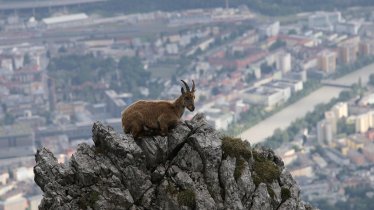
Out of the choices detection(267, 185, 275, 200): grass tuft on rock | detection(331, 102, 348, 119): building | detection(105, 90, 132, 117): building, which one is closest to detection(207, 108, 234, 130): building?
detection(331, 102, 348, 119): building

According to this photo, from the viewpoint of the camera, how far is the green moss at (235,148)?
35.8 feet

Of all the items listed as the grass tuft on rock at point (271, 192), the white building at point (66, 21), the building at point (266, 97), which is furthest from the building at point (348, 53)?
the grass tuft on rock at point (271, 192)

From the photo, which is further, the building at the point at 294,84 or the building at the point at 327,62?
the building at the point at 327,62

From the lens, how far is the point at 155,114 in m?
11.4

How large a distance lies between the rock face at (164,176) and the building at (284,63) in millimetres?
67227

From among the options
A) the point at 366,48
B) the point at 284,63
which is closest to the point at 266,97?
the point at 284,63

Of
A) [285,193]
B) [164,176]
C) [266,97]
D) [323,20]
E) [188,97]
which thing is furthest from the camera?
[323,20]

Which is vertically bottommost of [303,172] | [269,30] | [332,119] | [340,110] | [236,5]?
[236,5]

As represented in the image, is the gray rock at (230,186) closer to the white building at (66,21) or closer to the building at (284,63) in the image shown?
the building at (284,63)

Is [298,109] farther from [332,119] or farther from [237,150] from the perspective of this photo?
[237,150]

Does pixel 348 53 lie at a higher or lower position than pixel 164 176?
lower

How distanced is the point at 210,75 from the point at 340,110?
52.3ft

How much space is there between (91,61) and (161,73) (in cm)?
594

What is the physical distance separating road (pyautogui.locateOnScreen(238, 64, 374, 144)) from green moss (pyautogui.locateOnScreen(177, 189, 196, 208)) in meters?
44.3
